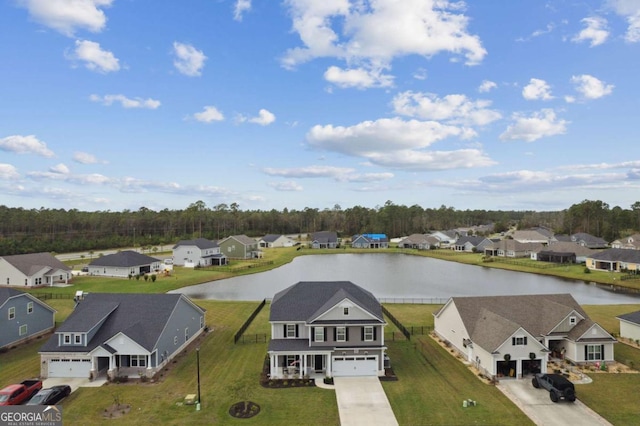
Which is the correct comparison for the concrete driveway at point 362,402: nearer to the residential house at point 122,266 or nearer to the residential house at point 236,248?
the residential house at point 122,266

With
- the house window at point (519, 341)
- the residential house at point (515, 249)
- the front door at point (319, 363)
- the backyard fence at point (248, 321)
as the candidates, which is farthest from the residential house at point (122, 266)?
the residential house at point (515, 249)

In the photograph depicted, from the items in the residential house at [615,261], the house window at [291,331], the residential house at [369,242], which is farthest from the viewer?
the residential house at [369,242]

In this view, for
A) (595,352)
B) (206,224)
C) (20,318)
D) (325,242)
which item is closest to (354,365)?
(595,352)

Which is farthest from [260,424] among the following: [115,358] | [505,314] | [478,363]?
[505,314]

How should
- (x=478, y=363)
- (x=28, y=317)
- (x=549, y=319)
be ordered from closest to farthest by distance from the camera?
(x=478, y=363) → (x=549, y=319) → (x=28, y=317)

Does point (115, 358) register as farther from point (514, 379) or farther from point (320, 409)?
point (514, 379)

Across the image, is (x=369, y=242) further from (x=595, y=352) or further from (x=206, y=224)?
(x=595, y=352)

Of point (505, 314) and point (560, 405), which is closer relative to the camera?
point (560, 405)
